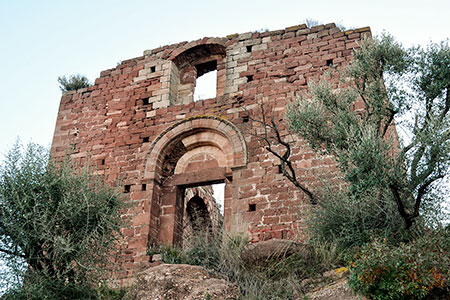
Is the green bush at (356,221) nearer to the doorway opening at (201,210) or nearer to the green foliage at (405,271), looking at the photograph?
the green foliage at (405,271)

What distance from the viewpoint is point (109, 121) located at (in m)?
12.6

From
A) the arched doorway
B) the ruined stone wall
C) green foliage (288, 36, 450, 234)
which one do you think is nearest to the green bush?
green foliage (288, 36, 450, 234)

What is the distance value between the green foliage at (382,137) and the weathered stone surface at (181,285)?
208cm

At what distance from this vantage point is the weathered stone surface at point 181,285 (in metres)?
6.61

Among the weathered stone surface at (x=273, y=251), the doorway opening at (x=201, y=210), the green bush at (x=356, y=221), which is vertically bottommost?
the weathered stone surface at (x=273, y=251)

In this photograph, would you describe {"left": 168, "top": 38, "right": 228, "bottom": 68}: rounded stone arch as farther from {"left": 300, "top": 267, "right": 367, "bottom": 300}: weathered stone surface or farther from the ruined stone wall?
{"left": 300, "top": 267, "right": 367, "bottom": 300}: weathered stone surface

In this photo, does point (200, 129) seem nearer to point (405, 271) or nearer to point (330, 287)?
point (330, 287)

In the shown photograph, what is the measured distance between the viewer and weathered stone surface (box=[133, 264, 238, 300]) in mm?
6609

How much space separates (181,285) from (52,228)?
2329 millimetres

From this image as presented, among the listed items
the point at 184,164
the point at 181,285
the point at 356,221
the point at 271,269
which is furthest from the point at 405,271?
the point at 184,164

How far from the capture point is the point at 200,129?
11.6 metres

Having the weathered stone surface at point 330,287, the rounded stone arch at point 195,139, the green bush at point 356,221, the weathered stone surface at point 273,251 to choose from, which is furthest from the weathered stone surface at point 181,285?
the rounded stone arch at point 195,139

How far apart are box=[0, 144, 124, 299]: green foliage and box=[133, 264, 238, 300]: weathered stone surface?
1117mm

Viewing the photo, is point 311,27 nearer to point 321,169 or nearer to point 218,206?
point 321,169
